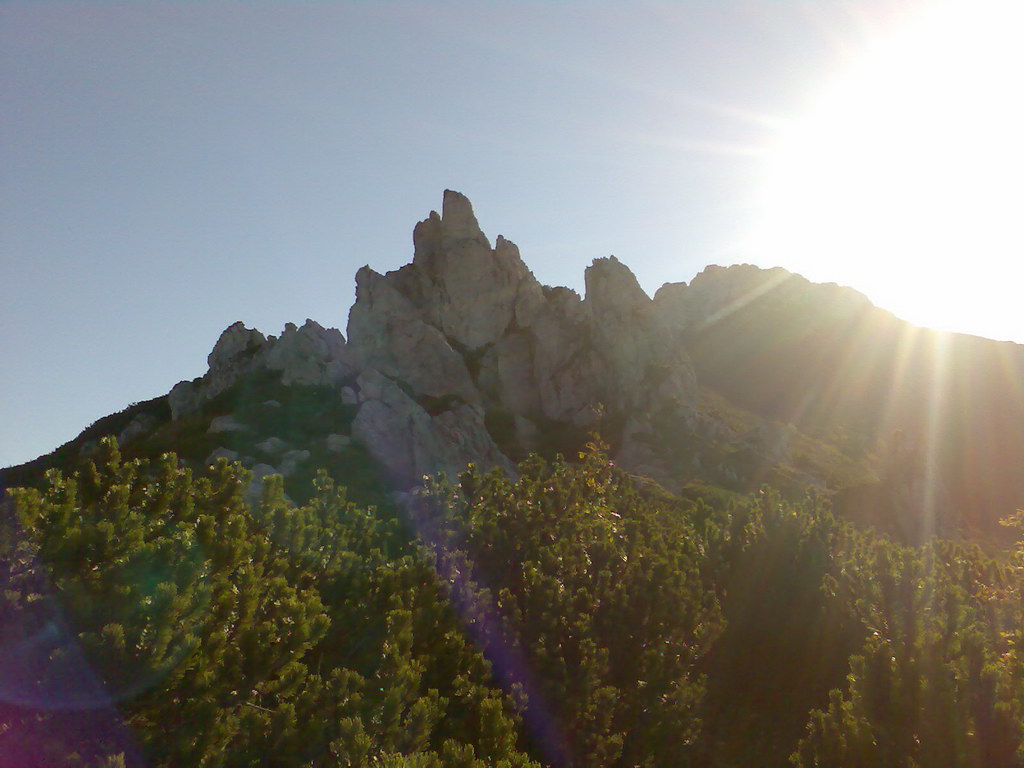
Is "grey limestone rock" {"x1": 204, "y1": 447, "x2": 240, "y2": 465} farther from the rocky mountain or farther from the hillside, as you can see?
the rocky mountain

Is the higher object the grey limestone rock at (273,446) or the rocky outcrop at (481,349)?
the rocky outcrop at (481,349)

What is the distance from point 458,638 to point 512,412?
65.1 meters

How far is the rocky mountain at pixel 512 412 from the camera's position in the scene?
203 feet

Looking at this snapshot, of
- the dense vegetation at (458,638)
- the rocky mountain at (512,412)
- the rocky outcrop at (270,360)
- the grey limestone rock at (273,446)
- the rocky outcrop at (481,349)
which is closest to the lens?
the dense vegetation at (458,638)

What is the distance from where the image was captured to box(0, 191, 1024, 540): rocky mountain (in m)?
61.8

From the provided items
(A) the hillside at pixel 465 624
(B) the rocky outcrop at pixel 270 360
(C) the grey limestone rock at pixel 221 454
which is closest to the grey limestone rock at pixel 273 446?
(A) the hillside at pixel 465 624

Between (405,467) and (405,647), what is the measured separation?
4640 cm

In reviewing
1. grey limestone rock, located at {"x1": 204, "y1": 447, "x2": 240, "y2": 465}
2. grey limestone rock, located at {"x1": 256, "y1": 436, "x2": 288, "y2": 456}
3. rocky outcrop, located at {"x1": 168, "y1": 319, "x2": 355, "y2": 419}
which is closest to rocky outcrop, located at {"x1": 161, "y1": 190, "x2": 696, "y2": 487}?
rocky outcrop, located at {"x1": 168, "y1": 319, "x2": 355, "y2": 419}

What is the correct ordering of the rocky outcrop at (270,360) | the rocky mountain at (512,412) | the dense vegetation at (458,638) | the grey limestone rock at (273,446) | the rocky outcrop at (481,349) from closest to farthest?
the dense vegetation at (458,638)
the grey limestone rock at (273,446)
the rocky mountain at (512,412)
the rocky outcrop at (270,360)
the rocky outcrop at (481,349)

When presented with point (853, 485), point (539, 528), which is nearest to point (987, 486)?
point (853, 485)

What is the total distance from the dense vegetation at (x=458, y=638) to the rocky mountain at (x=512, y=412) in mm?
31541

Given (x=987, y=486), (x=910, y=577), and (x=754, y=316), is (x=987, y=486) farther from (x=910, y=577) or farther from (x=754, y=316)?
(x=910, y=577)

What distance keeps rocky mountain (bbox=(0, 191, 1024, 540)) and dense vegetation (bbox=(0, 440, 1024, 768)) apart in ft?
103

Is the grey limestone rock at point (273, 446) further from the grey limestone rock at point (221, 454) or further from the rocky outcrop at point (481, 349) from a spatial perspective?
the rocky outcrop at point (481, 349)
